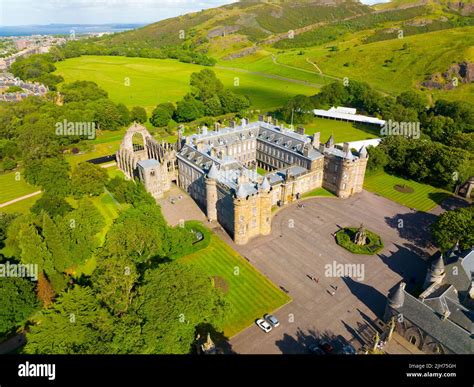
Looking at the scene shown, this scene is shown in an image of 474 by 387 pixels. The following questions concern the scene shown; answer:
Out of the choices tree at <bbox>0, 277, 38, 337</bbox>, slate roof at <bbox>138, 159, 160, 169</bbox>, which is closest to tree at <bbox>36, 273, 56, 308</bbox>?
tree at <bbox>0, 277, 38, 337</bbox>

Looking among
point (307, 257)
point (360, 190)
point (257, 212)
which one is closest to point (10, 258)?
point (257, 212)

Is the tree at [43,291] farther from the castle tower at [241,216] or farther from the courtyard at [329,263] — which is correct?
the castle tower at [241,216]

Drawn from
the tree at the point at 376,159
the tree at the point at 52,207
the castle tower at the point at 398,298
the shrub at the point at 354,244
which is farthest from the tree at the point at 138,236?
the tree at the point at 376,159

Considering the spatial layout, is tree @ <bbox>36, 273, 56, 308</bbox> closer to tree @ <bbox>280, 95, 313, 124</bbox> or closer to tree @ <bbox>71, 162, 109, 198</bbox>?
tree @ <bbox>71, 162, 109, 198</bbox>

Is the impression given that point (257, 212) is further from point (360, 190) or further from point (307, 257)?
point (360, 190)
